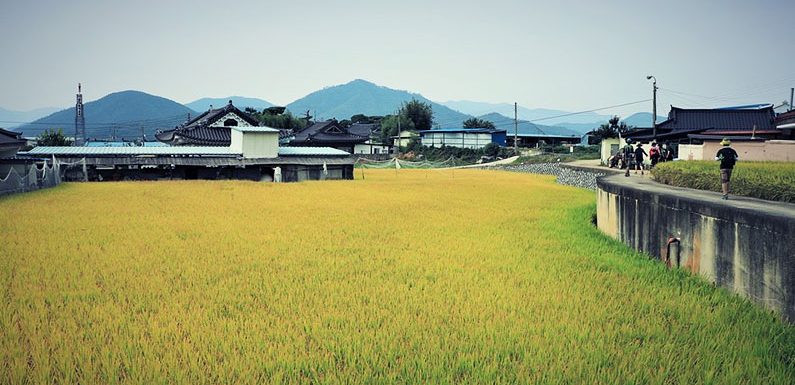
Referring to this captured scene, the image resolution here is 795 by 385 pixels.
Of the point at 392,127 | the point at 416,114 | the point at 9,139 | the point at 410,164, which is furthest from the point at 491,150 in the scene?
the point at 9,139

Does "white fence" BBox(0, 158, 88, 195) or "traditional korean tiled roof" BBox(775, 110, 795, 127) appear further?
"white fence" BBox(0, 158, 88, 195)

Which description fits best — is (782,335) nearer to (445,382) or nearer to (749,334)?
(749,334)

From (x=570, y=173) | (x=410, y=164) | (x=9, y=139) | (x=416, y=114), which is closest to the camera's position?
(x=9, y=139)

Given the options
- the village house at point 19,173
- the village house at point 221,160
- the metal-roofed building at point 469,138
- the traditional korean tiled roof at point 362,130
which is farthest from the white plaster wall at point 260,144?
the traditional korean tiled roof at point 362,130

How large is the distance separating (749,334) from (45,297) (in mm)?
7104

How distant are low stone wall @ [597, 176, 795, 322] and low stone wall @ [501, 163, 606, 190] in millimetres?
11579

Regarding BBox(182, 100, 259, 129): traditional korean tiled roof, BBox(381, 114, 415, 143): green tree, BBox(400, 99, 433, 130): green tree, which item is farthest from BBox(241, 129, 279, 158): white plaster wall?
BBox(400, 99, 433, 130): green tree

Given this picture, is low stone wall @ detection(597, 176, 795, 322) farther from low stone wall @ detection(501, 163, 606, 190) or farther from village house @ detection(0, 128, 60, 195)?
village house @ detection(0, 128, 60, 195)

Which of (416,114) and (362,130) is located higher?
(416,114)


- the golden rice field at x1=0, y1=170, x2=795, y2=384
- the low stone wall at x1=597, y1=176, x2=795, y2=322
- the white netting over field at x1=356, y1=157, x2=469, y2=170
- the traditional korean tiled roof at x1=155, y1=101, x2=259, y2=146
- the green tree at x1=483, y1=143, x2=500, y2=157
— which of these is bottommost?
the golden rice field at x1=0, y1=170, x2=795, y2=384

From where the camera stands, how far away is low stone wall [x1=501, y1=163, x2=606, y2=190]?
2673 cm

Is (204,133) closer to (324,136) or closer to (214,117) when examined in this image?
(214,117)

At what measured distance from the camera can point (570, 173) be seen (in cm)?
3136

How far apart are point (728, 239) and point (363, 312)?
4.37m
